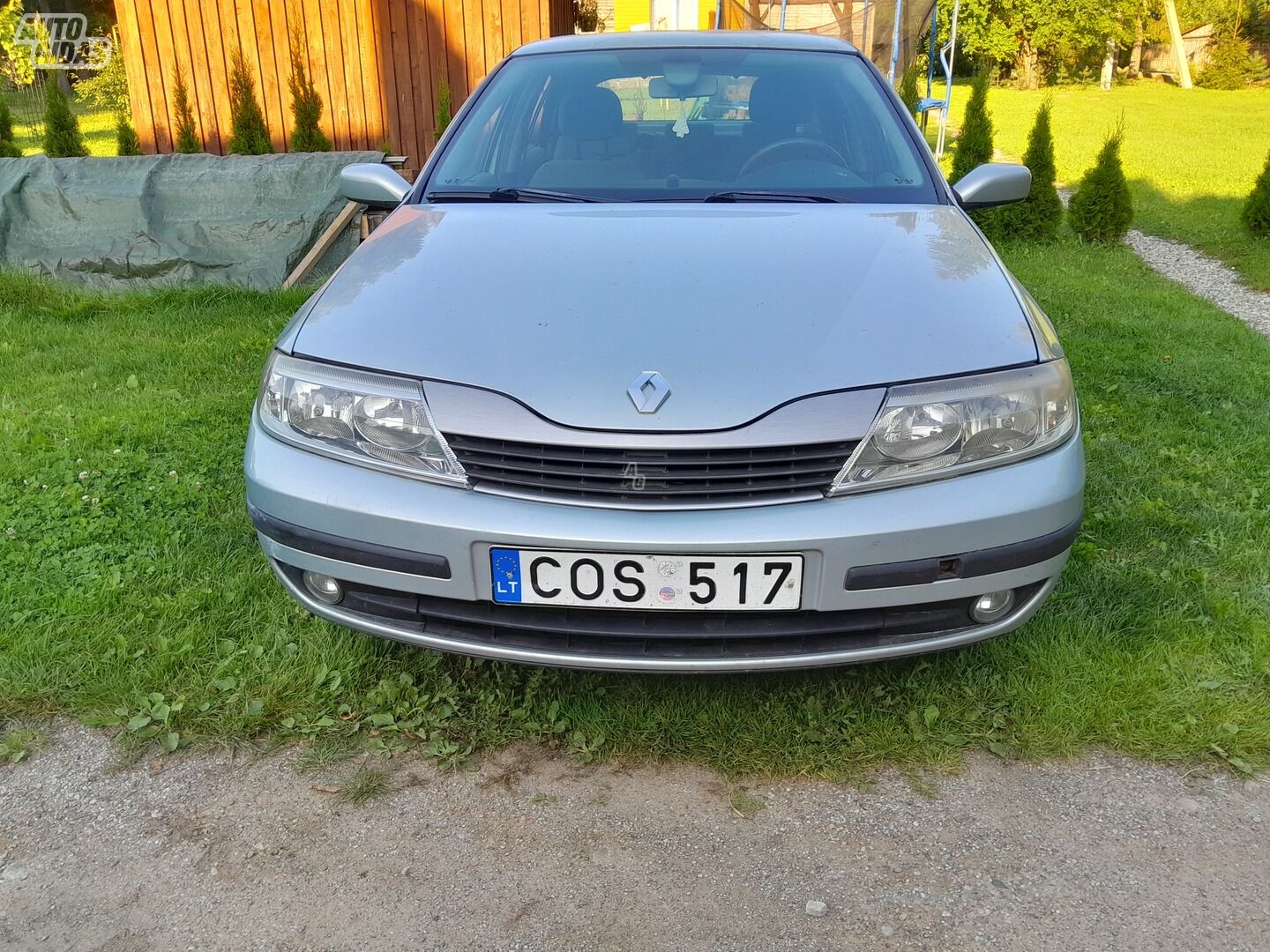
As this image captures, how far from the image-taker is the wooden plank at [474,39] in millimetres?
9156

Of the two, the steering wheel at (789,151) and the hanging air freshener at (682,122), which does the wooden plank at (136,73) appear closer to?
the hanging air freshener at (682,122)

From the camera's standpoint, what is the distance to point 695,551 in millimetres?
1721

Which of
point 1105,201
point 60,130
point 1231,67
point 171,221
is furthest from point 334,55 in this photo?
point 1231,67

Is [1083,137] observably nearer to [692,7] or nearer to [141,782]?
[692,7]

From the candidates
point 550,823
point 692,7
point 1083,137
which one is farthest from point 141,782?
point 1083,137

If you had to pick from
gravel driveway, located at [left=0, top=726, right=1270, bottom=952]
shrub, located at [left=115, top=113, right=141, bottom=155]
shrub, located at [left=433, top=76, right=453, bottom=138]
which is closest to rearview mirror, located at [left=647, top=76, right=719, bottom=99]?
gravel driveway, located at [left=0, top=726, right=1270, bottom=952]

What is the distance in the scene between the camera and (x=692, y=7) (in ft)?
42.0

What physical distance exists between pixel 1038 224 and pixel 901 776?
7123mm

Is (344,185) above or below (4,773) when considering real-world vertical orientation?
above

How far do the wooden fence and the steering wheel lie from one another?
23.3ft

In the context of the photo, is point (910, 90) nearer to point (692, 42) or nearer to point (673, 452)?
point (692, 42)

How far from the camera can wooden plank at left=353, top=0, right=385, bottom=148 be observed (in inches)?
361

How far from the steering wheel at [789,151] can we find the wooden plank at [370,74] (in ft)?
24.6

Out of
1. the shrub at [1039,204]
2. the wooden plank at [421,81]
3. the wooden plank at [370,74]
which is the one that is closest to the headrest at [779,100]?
the shrub at [1039,204]
